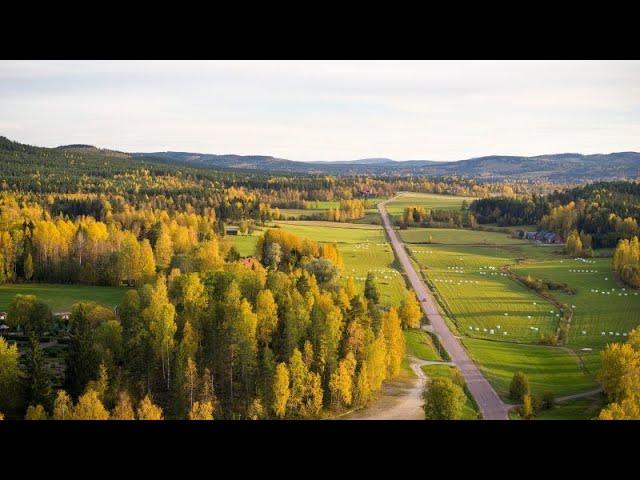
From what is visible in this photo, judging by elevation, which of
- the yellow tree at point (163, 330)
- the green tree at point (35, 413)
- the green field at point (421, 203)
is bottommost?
the green tree at point (35, 413)

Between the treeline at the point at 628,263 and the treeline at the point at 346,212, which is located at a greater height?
the treeline at the point at 346,212

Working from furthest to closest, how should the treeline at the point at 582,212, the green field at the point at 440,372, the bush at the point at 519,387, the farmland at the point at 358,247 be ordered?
the treeline at the point at 582,212, the farmland at the point at 358,247, the bush at the point at 519,387, the green field at the point at 440,372

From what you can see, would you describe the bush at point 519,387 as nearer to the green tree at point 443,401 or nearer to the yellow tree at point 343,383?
the green tree at point 443,401

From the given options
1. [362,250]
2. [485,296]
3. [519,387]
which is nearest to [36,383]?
[519,387]

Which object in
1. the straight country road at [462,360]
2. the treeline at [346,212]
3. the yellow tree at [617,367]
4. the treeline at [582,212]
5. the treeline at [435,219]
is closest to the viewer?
the yellow tree at [617,367]

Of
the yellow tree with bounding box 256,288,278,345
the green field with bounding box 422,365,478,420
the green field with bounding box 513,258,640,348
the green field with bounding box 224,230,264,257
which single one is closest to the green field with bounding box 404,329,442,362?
the green field with bounding box 422,365,478,420

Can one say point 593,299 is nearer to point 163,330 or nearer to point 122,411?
point 163,330

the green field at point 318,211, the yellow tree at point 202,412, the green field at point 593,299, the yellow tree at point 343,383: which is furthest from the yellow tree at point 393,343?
the green field at point 318,211

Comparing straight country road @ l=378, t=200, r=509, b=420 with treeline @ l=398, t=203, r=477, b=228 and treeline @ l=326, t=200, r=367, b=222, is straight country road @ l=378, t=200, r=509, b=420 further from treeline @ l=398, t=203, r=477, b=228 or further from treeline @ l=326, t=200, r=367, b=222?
treeline @ l=326, t=200, r=367, b=222
